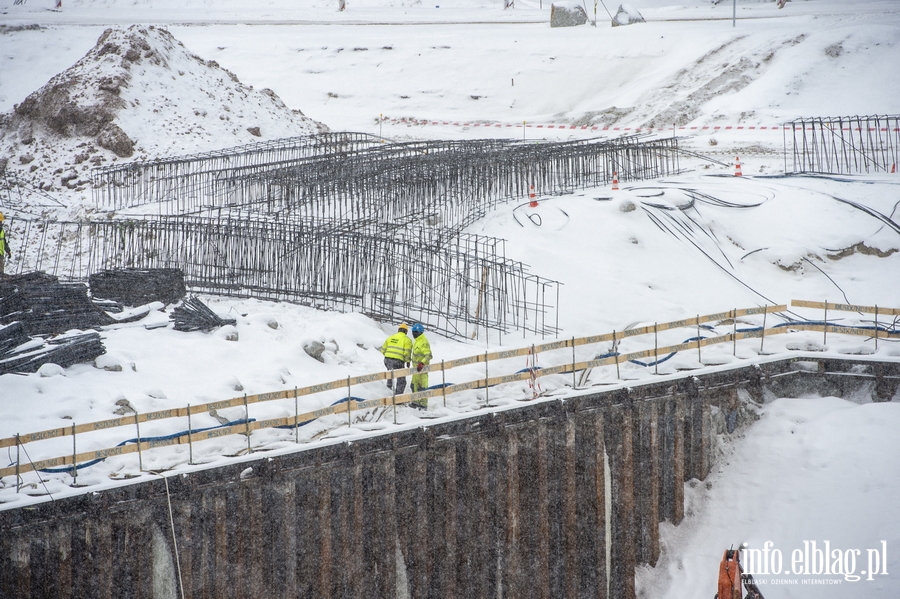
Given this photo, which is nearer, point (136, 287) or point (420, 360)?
point (420, 360)

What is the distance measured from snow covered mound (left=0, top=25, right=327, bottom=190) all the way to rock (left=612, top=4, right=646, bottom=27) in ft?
75.3

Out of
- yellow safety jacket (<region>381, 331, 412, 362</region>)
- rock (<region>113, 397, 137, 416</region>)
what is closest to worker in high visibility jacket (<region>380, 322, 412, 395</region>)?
yellow safety jacket (<region>381, 331, 412, 362</region>)

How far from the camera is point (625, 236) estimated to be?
19.9m

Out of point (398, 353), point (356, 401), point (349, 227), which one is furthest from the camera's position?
point (349, 227)

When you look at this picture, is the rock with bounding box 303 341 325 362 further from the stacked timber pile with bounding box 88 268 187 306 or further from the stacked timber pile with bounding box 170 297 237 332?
the stacked timber pile with bounding box 88 268 187 306

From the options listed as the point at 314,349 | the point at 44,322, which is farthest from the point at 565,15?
the point at 44,322

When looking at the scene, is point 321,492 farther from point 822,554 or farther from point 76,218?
point 76,218

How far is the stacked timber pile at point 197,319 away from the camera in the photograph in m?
14.7

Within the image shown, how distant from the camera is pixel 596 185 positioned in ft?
81.5

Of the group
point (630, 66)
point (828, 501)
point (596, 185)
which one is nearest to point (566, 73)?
point (630, 66)

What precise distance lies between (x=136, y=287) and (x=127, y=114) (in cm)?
1508

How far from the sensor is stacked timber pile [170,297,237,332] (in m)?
14.7

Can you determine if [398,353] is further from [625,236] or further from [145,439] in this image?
[625,236]

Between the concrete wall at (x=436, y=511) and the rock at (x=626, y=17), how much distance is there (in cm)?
3602
